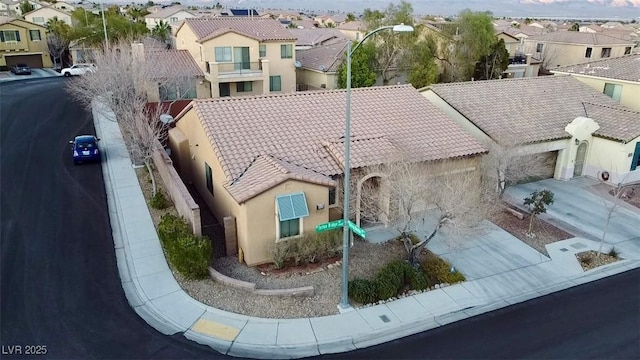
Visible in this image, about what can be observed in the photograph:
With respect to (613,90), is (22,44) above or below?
above

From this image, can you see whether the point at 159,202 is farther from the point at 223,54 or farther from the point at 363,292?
the point at 223,54

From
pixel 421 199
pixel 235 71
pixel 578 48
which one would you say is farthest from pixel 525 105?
pixel 578 48

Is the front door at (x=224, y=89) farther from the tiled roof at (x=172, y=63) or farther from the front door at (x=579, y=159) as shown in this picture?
the front door at (x=579, y=159)

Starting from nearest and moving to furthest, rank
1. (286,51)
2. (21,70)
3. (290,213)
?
(290,213) < (286,51) < (21,70)

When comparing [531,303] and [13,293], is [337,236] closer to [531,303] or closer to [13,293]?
[531,303]

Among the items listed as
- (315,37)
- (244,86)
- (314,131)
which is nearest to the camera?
(314,131)

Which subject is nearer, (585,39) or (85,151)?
(85,151)
